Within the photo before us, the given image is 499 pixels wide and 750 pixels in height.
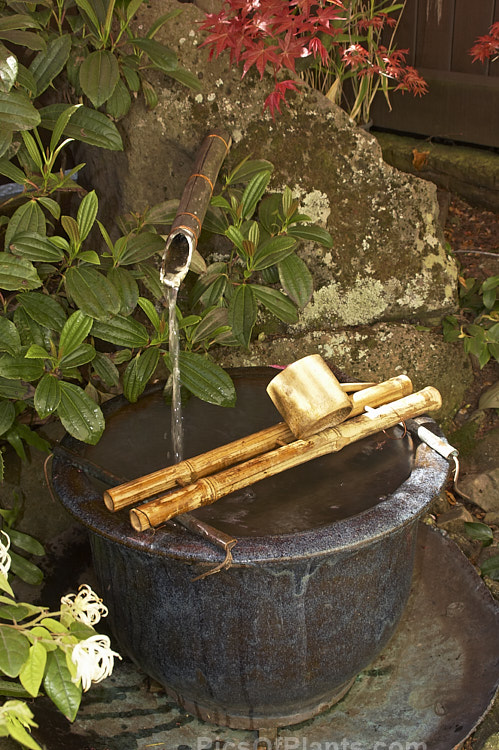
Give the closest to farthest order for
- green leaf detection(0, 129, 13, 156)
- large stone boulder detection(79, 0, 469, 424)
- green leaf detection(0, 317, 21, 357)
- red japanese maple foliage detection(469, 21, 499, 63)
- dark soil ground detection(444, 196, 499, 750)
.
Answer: green leaf detection(0, 129, 13, 156)
green leaf detection(0, 317, 21, 357)
large stone boulder detection(79, 0, 469, 424)
dark soil ground detection(444, 196, 499, 750)
red japanese maple foliage detection(469, 21, 499, 63)

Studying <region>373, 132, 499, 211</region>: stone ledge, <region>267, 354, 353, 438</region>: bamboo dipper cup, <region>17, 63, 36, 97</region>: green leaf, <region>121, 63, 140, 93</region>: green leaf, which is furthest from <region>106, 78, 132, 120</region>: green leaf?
<region>373, 132, 499, 211</region>: stone ledge

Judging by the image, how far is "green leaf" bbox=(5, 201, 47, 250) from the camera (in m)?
2.08

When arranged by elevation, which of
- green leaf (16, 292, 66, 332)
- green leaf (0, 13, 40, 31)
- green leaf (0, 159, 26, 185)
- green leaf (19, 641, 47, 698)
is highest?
green leaf (0, 13, 40, 31)

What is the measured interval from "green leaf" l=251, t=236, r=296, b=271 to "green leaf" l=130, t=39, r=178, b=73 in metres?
0.60

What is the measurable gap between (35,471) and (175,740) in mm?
1039

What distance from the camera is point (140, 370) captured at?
2268 mm

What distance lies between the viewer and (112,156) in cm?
274

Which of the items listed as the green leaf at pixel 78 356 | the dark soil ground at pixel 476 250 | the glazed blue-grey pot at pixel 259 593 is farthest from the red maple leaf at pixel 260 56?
the dark soil ground at pixel 476 250

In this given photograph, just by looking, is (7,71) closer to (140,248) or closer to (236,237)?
(140,248)

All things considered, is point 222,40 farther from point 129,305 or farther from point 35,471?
point 35,471

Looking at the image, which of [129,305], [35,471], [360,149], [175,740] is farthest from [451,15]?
[175,740]

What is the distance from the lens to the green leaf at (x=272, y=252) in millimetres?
2381

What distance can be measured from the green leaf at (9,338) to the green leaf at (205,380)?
43 centimetres

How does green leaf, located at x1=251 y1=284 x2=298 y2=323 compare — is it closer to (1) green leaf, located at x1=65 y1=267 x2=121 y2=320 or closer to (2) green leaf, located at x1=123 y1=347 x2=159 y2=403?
(2) green leaf, located at x1=123 y1=347 x2=159 y2=403
